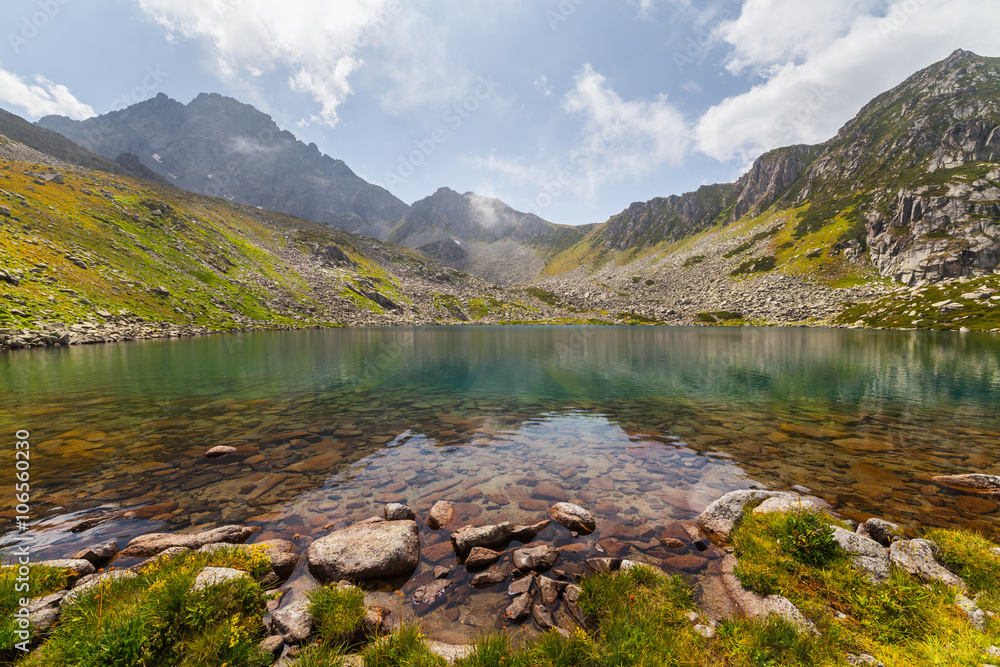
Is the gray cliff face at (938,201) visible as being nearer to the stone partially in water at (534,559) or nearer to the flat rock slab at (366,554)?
the stone partially in water at (534,559)

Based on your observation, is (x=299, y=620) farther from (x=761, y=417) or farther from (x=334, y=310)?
(x=334, y=310)

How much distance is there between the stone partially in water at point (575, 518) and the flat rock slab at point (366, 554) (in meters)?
4.76

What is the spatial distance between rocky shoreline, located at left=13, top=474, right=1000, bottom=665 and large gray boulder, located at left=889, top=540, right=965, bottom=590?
0.03m

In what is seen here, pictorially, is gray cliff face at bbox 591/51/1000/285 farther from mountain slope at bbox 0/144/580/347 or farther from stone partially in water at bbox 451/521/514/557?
mountain slope at bbox 0/144/580/347

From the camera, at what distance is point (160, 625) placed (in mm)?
5672

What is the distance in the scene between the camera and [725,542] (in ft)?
35.2

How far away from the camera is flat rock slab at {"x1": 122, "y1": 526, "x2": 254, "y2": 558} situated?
32.3ft

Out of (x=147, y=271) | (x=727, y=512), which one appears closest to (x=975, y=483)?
(x=727, y=512)

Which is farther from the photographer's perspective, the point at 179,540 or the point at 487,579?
the point at 179,540

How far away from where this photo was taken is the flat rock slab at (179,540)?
9836 mm

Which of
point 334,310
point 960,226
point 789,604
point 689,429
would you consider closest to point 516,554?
point 789,604

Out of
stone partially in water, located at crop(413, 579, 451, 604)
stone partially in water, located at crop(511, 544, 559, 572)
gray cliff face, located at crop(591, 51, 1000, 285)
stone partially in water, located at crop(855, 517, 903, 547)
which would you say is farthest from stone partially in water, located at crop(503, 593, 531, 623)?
gray cliff face, located at crop(591, 51, 1000, 285)

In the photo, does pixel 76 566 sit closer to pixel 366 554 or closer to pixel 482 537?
pixel 366 554

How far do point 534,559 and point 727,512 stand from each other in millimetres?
6749
